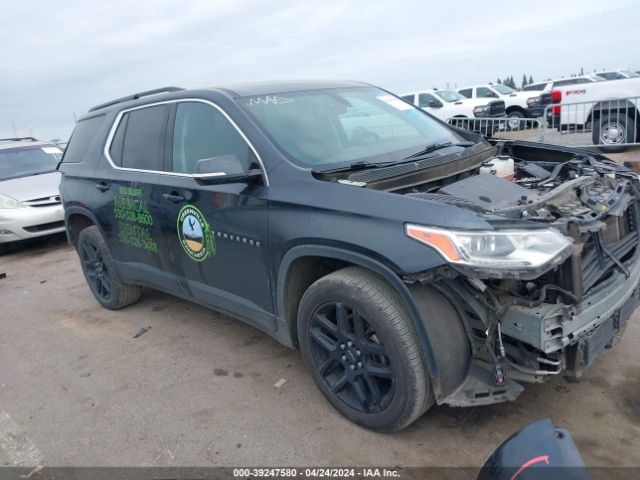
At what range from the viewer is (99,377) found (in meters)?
3.83

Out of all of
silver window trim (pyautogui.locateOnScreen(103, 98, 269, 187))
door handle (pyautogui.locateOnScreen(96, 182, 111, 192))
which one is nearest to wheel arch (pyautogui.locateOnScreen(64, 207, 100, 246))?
door handle (pyautogui.locateOnScreen(96, 182, 111, 192))

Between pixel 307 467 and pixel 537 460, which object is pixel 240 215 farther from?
pixel 537 460

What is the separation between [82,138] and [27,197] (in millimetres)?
3619

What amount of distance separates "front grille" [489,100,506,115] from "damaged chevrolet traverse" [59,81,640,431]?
16.1 metres

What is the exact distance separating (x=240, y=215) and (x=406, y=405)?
56.7 inches

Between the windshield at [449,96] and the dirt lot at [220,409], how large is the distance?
17.7 m

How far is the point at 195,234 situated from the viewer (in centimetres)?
361

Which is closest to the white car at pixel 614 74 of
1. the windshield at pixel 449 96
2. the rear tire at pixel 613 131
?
the windshield at pixel 449 96

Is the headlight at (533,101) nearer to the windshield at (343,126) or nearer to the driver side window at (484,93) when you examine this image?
the driver side window at (484,93)

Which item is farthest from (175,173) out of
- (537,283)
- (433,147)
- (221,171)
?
(537,283)

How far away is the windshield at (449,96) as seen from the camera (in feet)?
67.1

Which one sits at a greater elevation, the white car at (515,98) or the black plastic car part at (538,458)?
the black plastic car part at (538,458)

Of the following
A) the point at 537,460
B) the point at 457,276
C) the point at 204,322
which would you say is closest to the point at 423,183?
the point at 457,276

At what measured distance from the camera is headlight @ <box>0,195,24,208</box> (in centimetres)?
787
